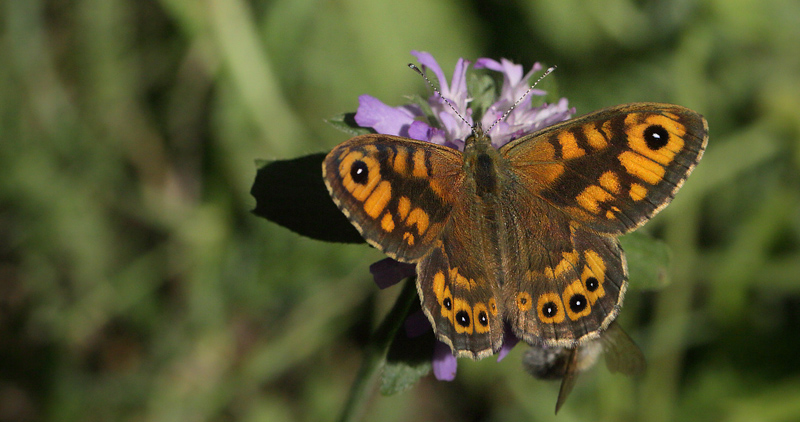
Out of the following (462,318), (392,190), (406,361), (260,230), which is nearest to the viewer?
(462,318)

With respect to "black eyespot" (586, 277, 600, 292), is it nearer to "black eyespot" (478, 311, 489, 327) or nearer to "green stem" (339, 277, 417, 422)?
"black eyespot" (478, 311, 489, 327)

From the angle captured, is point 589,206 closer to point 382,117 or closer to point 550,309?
point 550,309

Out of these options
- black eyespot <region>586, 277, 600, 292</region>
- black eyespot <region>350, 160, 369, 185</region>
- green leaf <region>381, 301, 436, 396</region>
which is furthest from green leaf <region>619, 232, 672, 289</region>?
black eyespot <region>350, 160, 369, 185</region>

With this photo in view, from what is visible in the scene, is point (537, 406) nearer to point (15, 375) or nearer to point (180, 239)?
point (180, 239)

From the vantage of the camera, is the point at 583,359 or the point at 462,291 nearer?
the point at 462,291

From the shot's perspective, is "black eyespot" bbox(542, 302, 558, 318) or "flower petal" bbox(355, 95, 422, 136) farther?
"flower petal" bbox(355, 95, 422, 136)

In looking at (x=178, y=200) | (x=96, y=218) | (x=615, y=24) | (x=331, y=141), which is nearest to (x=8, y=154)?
(x=96, y=218)

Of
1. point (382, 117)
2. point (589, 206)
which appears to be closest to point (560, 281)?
point (589, 206)
